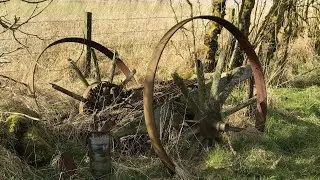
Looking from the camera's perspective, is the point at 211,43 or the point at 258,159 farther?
the point at 211,43

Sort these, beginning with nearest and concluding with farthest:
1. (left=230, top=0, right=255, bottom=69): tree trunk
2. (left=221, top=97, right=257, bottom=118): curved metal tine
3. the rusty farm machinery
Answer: the rusty farm machinery
(left=221, top=97, right=257, bottom=118): curved metal tine
(left=230, top=0, right=255, bottom=69): tree trunk

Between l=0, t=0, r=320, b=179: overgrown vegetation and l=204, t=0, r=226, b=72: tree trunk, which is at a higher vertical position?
l=204, t=0, r=226, b=72: tree trunk

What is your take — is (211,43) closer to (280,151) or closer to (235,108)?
(235,108)

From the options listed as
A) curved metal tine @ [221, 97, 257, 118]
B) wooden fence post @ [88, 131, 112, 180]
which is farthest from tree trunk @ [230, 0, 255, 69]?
wooden fence post @ [88, 131, 112, 180]

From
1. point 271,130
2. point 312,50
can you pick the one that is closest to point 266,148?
point 271,130

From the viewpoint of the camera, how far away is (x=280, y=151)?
4.99 metres

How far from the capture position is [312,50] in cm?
1002

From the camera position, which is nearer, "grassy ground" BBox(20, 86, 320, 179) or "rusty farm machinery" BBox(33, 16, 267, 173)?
"grassy ground" BBox(20, 86, 320, 179)

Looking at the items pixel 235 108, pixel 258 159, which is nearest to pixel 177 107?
pixel 235 108

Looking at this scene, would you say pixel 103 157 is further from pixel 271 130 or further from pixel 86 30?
pixel 86 30

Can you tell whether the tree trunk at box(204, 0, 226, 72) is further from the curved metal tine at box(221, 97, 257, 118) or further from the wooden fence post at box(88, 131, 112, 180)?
the wooden fence post at box(88, 131, 112, 180)

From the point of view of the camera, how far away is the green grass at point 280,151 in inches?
173

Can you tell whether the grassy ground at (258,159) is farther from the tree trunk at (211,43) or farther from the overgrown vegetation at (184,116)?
the tree trunk at (211,43)

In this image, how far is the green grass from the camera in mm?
4391
